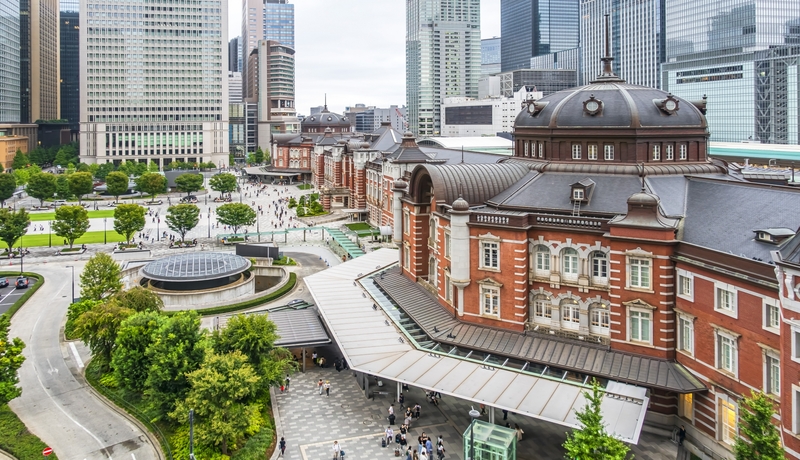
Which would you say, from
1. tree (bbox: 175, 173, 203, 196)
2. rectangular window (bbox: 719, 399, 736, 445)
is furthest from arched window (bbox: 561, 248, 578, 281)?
tree (bbox: 175, 173, 203, 196)

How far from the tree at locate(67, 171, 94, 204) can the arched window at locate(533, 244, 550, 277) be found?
402 feet

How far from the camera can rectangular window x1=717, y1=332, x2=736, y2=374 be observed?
33875 millimetres

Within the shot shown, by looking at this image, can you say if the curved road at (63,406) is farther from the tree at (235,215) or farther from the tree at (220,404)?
the tree at (235,215)

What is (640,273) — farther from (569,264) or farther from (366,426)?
(366,426)

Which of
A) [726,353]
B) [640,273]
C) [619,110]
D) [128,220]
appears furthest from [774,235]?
[128,220]

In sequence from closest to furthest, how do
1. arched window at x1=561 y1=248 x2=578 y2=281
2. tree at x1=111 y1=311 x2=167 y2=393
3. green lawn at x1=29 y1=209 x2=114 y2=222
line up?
tree at x1=111 y1=311 x2=167 y2=393 < arched window at x1=561 y1=248 x2=578 y2=281 < green lawn at x1=29 y1=209 x2=114 y2=222

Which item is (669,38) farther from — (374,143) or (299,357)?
(299,357)

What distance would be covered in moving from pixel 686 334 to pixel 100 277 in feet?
168

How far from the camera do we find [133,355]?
42.2 m

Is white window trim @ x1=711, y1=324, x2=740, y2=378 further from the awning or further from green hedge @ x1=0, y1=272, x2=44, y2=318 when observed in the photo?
green hedge @ x1=0, y1=272, x2=44, y2=318

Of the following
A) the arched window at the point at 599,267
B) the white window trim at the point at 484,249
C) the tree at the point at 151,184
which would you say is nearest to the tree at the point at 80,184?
the tree at the point at 151,184

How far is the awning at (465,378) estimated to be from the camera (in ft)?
111

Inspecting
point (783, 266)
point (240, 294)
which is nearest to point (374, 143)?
point (240, 294)

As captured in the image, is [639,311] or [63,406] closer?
[639,311]
